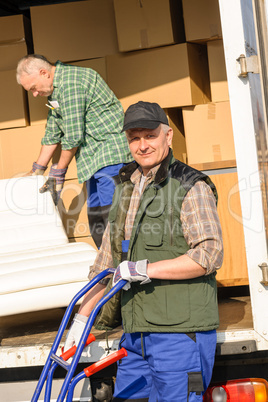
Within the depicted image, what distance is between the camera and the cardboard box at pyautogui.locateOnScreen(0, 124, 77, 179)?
14.8 ft

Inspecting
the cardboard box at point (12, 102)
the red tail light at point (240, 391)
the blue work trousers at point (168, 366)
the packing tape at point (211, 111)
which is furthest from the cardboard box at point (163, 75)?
the blue work trousers at point (168, 366)

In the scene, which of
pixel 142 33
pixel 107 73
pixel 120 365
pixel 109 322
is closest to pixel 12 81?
pixel 107 73

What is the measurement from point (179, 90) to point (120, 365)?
7.70ft

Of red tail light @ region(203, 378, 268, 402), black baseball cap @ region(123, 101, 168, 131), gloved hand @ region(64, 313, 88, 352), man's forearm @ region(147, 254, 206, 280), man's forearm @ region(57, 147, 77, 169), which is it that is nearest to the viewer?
man's forearm @ region(147, 254, 206, 280)

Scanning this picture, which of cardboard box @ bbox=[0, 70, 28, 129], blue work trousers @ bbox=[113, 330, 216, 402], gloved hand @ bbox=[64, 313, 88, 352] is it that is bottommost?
blue work trousers @ bbox=[113, 330, 216, 402]

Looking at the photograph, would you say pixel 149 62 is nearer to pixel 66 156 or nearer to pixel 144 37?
pixel 144 37

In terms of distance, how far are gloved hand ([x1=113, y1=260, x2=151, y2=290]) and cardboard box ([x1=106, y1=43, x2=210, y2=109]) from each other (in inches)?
87.8

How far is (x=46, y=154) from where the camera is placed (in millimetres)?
4270

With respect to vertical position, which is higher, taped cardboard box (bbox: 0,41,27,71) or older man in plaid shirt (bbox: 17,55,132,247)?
taped cardboard box (bbox: 0,41,27,71)

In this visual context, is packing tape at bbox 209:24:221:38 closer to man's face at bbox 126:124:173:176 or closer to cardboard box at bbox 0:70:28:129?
cardboard box at bbox 0:70:28:129

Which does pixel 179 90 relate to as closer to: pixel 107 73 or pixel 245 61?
pixel 107 73

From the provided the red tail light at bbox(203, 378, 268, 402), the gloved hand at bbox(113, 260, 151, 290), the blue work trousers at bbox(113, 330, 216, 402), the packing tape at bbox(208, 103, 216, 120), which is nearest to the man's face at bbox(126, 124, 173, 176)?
the gloved hand at bbox(113, 260, 151, 290)

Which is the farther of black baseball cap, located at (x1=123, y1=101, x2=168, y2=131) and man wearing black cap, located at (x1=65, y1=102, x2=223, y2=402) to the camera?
black baseball cap, located at (x1=123, y1=101, x2=168, y2=131)

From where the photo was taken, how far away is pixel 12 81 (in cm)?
→ 448
